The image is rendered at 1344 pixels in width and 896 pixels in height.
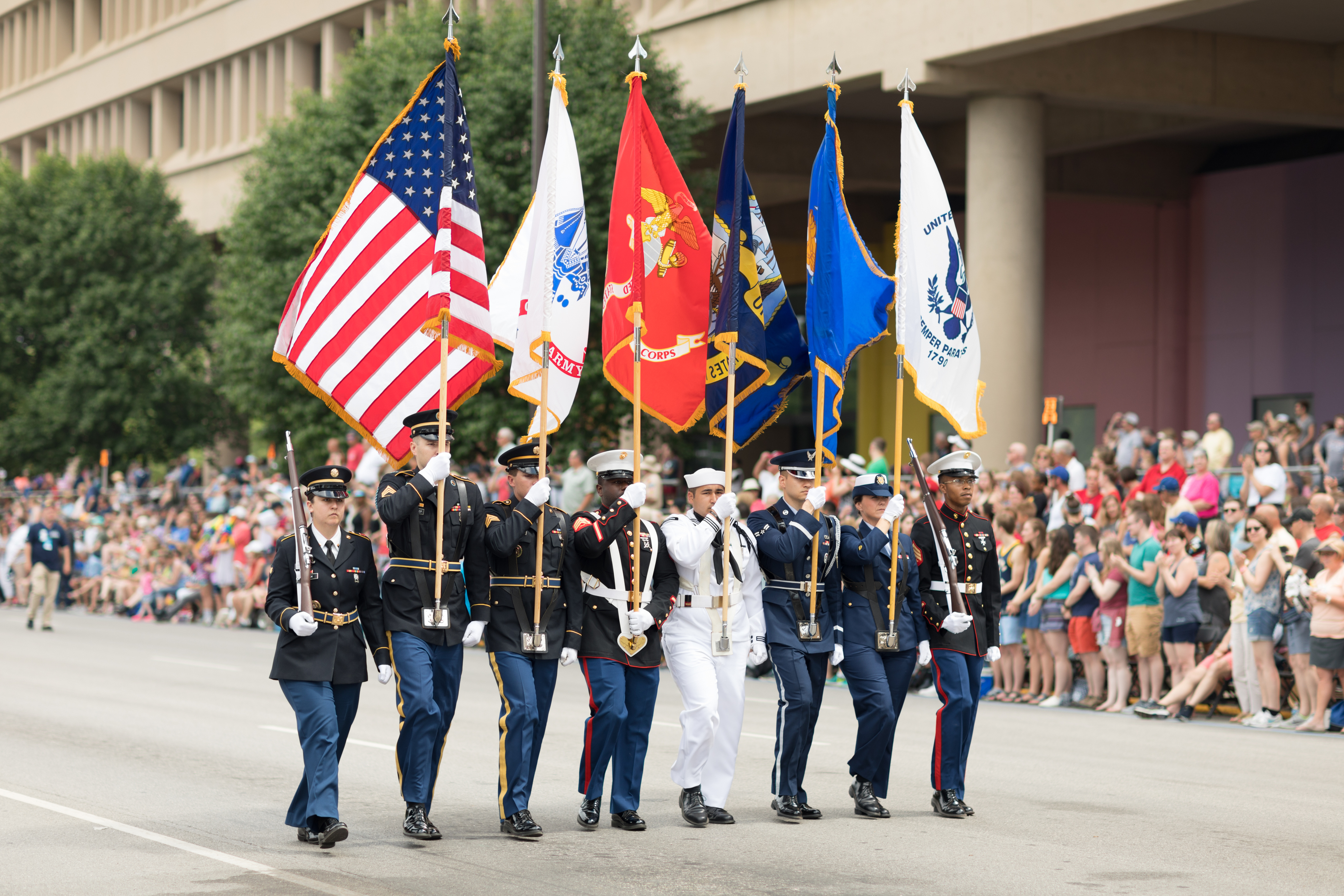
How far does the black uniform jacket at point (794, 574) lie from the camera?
10.0 metres

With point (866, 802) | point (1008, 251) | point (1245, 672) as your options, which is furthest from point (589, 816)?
point (1008, 251)

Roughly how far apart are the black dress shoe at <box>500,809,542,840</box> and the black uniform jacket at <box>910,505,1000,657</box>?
8.89 ft

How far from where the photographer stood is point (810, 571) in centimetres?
1006

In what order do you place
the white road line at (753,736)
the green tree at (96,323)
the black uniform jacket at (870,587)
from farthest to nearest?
the green tree at (96,323)
the white road line at (753,736)
the black uniform jacket at (870,587)

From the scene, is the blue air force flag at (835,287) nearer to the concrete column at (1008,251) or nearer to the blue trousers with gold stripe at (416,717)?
→ the blue trousers with gold stripe at (416,717)

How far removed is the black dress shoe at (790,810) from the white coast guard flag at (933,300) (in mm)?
2929

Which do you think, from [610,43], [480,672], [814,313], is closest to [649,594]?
[814,313]

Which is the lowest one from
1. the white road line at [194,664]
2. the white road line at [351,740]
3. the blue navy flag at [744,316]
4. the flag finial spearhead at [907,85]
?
the white road line at [194,664]

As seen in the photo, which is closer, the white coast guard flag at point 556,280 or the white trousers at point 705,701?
the white trousers at point 705,701

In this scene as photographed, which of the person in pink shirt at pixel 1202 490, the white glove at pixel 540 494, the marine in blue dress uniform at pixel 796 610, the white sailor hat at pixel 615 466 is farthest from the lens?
→ the person in pink shirt at pixel 1202 490

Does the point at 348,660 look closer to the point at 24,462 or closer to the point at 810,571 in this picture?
the point at 810,571

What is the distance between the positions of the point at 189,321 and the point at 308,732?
1509 inches

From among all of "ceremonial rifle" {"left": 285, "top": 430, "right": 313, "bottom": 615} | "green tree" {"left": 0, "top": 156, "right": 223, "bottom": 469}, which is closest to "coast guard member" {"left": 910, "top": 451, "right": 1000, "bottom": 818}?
"ceremonial rifle" {"left": 285, "top": 430, "right": 313, "bottom": 615}

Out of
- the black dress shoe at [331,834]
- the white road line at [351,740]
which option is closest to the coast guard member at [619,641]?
the black dress shoe at [331,834]
